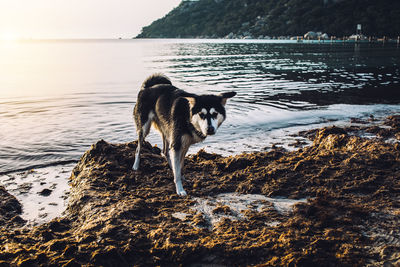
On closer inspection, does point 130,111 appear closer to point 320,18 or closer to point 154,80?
point 154,80

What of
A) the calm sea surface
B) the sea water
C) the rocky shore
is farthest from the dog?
the calm sea surface

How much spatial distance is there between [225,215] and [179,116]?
203cm

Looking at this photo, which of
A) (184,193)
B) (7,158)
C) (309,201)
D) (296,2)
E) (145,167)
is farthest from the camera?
(296,2)

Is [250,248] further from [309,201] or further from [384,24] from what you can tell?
[384,24]

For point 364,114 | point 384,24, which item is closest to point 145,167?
point 364,114

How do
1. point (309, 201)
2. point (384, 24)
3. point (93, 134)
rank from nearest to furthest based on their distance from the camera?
point (309, 201)
point (93, 134)
point (384, 24)

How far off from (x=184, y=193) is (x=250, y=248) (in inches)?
82.8

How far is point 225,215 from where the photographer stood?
4.49 meters

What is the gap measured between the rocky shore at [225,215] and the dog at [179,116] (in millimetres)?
679

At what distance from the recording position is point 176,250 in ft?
11.6

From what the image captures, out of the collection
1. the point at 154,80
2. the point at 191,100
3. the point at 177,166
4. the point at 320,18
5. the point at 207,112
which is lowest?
the point at 177,166

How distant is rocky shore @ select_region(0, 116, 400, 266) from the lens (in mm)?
3434

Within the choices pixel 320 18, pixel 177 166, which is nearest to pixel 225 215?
pixel 177 166

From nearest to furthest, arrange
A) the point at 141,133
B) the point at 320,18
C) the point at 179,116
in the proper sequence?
the point at 179,116, the point at 141,133, the point at 320,18
